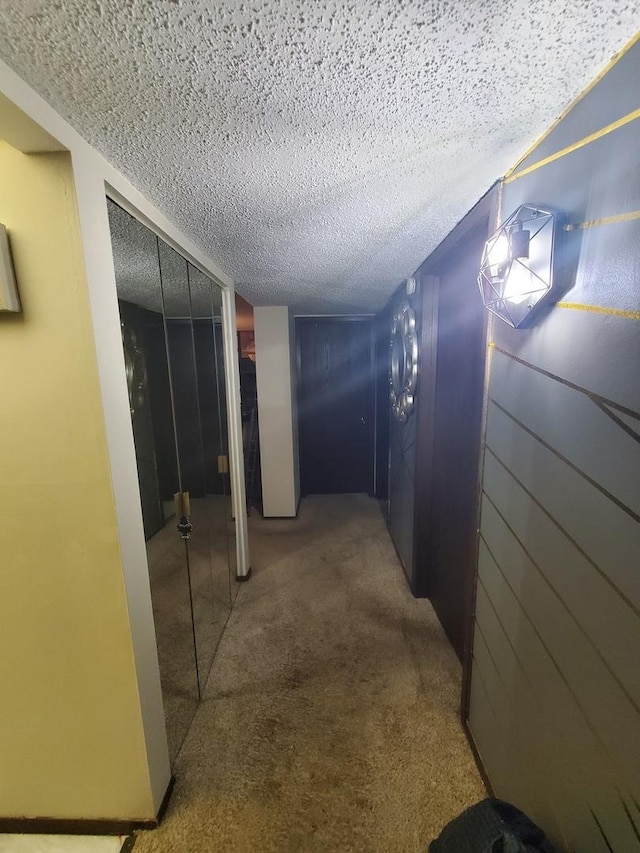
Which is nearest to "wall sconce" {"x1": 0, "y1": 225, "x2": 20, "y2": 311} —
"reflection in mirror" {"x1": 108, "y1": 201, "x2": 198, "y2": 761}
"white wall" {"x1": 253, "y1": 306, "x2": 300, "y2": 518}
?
"reflection in mirror" {"x1": 108, "y1": 201, "x2": 198, "y2": 761}

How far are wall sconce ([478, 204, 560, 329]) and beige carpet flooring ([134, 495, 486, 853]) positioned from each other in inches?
64.3

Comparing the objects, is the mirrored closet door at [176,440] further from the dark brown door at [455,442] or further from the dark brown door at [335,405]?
the dark brown door at [335,405]

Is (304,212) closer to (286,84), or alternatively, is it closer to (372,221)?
(372,221)

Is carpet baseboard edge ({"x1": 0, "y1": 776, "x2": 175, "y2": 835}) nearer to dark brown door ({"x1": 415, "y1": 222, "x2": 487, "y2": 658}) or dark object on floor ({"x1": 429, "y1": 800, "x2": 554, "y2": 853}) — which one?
dark object on floor ({"x1": 429, "y1": 800, "x2": 554, "y2": 853})

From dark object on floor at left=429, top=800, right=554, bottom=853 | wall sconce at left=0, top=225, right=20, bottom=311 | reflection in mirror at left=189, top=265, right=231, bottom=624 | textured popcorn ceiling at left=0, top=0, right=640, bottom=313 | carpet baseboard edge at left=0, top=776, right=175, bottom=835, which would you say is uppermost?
textured popcorn ceiling at left=0, top=0, right=640, bottom=313

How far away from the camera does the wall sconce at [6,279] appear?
88cm

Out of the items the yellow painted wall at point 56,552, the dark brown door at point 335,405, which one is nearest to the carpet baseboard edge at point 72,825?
the yellow painted wall at point 56,552

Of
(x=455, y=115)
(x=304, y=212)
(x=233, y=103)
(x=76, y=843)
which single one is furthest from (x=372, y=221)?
(x=76, y=843)

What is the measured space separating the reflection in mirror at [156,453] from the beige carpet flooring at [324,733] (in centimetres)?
23

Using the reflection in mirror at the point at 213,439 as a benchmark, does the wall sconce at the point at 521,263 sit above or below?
above

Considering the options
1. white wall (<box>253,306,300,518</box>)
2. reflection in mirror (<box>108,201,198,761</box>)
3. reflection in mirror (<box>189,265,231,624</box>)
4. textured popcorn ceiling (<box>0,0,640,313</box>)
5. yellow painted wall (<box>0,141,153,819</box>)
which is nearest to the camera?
textured popcorn ceiling (<box>0,0,640,313</box>)

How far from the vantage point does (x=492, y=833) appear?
82cm

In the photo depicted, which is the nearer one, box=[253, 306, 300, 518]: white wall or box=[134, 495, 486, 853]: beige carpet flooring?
box=[134, 495, 486, 853]: beige carpet flooring

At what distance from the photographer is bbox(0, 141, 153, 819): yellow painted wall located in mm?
909
